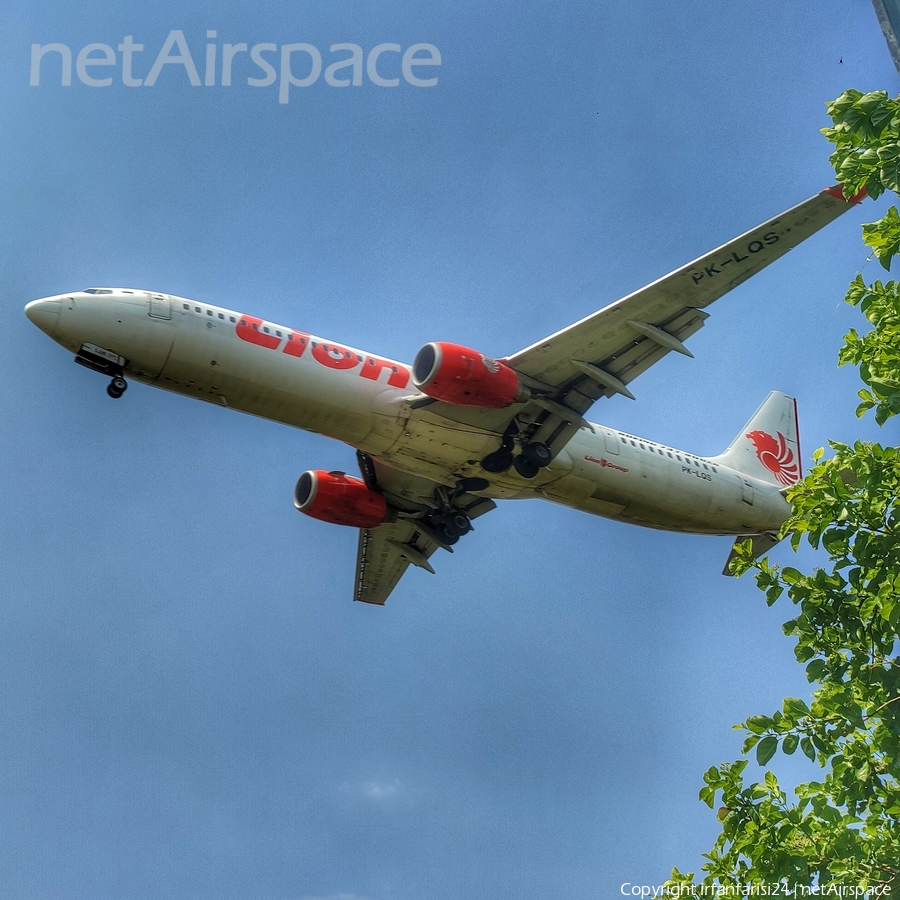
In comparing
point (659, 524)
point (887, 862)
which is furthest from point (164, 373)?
point (887, 862)

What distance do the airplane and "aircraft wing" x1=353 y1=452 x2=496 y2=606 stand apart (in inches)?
4.8

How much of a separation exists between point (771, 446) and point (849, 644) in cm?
3001

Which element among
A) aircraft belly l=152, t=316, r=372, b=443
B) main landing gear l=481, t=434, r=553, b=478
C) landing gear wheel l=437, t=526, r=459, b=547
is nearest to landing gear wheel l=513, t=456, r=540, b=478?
main landing gear l=481, t=434, r=553, b=478

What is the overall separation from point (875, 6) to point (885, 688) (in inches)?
1383

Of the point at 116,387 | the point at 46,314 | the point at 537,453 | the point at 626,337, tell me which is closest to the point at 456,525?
the point at 537,453

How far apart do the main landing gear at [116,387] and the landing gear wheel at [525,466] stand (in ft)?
39.1

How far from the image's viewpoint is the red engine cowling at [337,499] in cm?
3406

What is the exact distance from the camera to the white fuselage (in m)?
26.7

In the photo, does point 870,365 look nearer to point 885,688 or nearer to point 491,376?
point 885,688

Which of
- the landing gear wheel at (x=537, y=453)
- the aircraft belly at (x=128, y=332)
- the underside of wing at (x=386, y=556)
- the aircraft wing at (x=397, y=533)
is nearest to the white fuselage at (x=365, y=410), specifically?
the aircraft belly at (x=128, y=332)

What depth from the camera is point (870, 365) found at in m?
12.4

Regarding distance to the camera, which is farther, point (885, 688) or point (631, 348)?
point (631, 348)

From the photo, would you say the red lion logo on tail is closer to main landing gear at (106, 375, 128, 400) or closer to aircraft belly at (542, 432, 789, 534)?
aircraft belly at (542, 432, 789, 534)

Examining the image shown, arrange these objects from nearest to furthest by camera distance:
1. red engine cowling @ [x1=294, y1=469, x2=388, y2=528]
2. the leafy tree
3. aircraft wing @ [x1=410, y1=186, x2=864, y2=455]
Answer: the leafy tree
aircraft wing @ [x1=410, y1=186, x2=864, y2=455]
red engine cowling @ [x1=294, y1=469, x2=388, y2=528]
